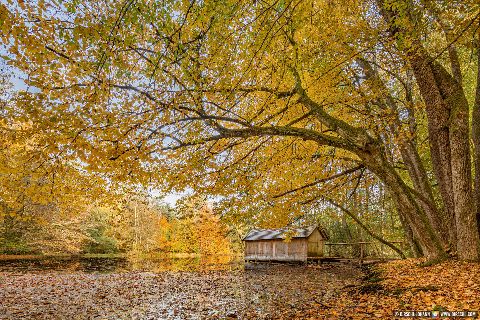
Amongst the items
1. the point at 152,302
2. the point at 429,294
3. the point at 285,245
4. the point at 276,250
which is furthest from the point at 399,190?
the point at 276,250

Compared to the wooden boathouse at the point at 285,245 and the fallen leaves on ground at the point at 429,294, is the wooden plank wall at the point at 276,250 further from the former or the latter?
the fallen leaves on ground at the point at 429,294

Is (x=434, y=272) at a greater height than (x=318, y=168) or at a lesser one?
lesser

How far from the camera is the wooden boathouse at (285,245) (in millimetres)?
29266

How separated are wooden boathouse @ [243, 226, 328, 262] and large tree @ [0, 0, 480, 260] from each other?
16006mm

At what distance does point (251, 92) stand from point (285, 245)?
79.9 ft

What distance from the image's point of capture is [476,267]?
27.5ft

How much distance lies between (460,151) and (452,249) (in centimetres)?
334

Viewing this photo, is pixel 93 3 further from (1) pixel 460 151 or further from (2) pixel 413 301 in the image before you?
(1) pixel 460 151

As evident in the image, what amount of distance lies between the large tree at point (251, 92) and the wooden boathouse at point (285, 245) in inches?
630

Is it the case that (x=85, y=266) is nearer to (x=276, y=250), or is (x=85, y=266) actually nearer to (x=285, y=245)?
(x=276, y=250)

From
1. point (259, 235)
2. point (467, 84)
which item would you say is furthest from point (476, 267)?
point (259, 235)

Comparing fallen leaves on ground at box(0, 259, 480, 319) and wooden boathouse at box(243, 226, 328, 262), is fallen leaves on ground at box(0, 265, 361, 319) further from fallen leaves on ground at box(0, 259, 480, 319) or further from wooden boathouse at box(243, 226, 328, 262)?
wooden boathouse at box(243, 226, 328, 262)

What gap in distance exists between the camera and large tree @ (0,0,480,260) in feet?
18.4

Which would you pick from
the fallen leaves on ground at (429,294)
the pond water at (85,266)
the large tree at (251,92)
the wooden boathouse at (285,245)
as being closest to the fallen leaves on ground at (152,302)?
the fallen leaves on ground at (429,294)
